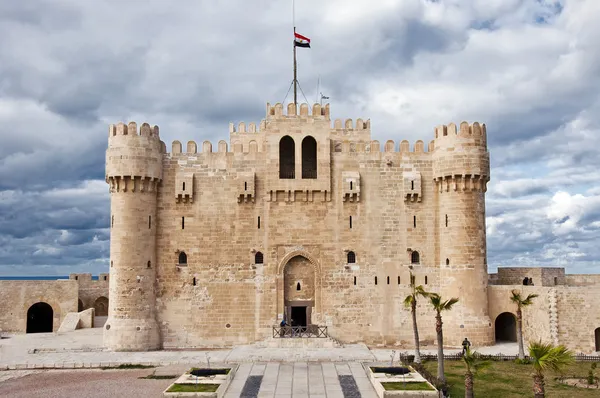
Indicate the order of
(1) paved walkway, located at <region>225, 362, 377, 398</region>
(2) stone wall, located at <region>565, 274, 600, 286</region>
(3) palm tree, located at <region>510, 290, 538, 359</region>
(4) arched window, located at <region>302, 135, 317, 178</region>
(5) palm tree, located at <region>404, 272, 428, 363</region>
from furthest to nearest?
(2) stone wall, located at <region>565, 274, 600, 286</region> < (4) arched window, located at <region>302, 135, 317, 178</region> < (3) palm tree, located at <region>510, 290, 538, 359</region> < (5) palm tree, located at <region>404, 272, 428, 363</region> < (1) paved walkway, located at <region>225, 362, 377, 398</region>

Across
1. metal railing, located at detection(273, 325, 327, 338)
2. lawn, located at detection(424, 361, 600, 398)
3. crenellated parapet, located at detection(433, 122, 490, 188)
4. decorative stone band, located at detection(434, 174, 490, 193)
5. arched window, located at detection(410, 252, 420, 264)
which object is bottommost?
lawn, located at detection(424, 361, 600, 398)

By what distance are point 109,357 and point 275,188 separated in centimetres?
1293

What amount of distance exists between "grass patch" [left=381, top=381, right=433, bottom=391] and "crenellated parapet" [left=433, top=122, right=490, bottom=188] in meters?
14.9

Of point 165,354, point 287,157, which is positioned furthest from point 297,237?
point 165,354

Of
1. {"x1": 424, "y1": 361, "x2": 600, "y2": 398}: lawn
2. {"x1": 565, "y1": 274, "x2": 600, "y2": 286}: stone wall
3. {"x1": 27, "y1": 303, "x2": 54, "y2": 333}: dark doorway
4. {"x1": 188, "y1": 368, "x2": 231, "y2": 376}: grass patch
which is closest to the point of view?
{"x1": 424, "y1": 361, "x2": 600, "y2": 398}: lawn

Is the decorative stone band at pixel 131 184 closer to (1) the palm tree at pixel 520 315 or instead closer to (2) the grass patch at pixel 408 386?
(2) the grass patch at pixel 408 386

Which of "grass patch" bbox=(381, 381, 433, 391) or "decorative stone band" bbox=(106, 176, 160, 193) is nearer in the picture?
"grass patch" bbox=(381, 381, 433, 391)

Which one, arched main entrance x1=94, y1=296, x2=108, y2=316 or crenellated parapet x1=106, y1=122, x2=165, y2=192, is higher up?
crenellated parapet x1=106, y1=122, x2=165, y2=192

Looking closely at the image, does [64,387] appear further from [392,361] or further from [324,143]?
[324,143]

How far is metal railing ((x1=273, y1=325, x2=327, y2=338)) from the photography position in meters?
32.8

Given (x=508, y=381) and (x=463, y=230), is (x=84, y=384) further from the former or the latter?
(x=463, y=230)

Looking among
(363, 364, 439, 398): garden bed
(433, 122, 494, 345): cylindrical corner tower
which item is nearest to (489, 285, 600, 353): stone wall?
(433, 122, 494, 345): cylindrical corner tower

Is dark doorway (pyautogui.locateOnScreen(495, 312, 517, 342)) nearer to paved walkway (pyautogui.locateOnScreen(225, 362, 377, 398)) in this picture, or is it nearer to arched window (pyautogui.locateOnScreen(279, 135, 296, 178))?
paved walkway (pyautogui.locateOnScreen(225, 362, 377, 398))

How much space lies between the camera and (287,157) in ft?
121
